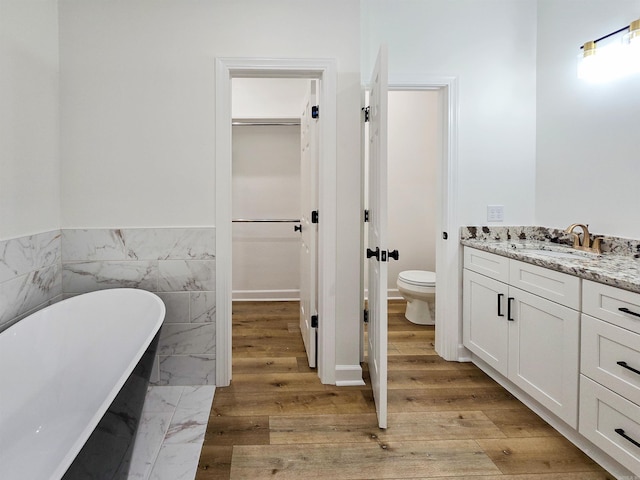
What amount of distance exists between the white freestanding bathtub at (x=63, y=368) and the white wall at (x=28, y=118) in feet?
1.74

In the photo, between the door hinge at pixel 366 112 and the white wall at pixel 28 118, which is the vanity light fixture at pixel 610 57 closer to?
the door hinge at pixel 366 112

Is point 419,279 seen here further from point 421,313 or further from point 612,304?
point 612,304

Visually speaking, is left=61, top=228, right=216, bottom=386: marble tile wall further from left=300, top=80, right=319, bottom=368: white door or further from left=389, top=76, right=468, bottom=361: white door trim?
left=389, top=76, right=468, bottom=361: white door trim

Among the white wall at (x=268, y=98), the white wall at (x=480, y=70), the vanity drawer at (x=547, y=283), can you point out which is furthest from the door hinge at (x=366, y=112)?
the white wall at (x=268, y=98)

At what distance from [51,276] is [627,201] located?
3.27 m

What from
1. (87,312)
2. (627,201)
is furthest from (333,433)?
(627,201)

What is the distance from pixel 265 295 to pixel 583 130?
3.41m

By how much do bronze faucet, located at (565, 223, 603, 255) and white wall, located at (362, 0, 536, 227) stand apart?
1.54ft

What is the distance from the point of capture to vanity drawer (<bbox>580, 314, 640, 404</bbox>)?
1.51m

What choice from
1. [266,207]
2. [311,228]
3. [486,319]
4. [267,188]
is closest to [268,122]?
[267,188]

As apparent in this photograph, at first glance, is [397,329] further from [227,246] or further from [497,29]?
[497,29]

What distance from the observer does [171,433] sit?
6.48 ft

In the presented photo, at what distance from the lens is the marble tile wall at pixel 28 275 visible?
1913 millimetres

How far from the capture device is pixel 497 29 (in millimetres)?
2760
